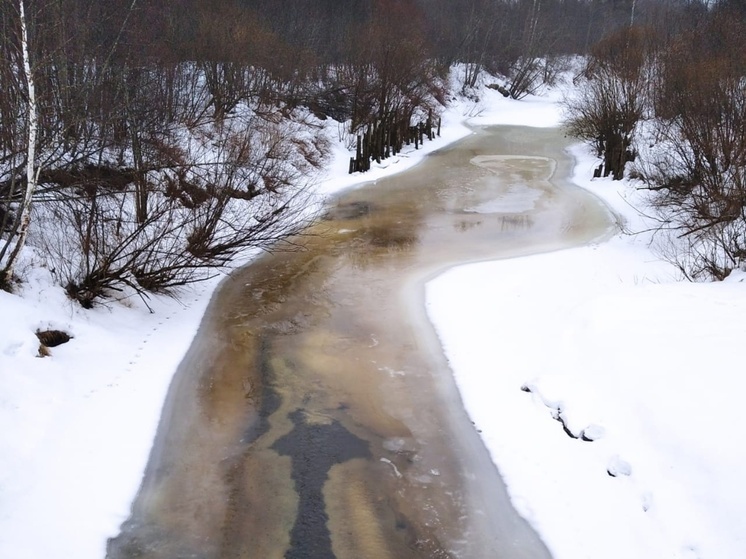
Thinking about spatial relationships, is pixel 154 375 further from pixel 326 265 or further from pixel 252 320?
pixel 326 265

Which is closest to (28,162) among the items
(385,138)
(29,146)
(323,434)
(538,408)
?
(29,146)

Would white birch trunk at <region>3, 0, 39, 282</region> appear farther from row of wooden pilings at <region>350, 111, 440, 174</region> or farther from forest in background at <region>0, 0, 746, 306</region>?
row of wooden pilings at <region>350, 111, 440, 174</region>

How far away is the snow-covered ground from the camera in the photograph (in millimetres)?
5410

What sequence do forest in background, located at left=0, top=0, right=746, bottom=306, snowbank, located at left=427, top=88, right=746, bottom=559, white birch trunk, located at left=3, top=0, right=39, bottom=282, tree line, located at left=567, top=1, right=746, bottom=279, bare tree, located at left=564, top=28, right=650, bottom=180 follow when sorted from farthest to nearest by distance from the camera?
bare tree, located at left=564, top=28, right=650, bottom=180 < tree line, located at left=567, top=1, right=746, bottom=279 < forest in background, located at left=0, top=0, right=746, bottom=306 < white birch trunk, located at left=3, top=0, right=39, bottom=282 < snowbank, located at left=427, top=88, right=746, bottom=559

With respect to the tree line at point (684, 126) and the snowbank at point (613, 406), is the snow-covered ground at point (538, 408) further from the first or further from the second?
the tree line at point (684, 126)

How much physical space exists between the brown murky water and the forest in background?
1818 millimetres

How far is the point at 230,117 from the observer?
19.7 meters

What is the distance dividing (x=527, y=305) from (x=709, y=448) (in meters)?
4.55

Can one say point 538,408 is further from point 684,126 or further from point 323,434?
point 684,126

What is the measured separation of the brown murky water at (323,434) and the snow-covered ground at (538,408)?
0.31 meters

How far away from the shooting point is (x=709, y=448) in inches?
222

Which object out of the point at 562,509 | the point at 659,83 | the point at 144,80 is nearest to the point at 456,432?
the point at 562,509

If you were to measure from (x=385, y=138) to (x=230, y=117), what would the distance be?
662 cm

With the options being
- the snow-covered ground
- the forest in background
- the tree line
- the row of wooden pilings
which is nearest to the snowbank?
the snow-covered ground
